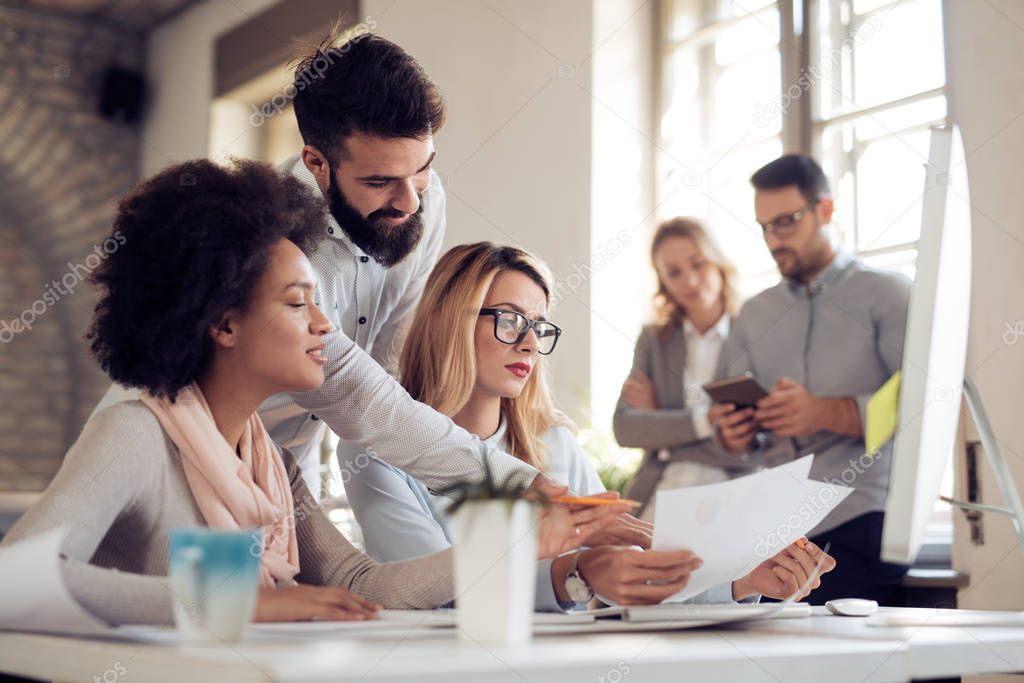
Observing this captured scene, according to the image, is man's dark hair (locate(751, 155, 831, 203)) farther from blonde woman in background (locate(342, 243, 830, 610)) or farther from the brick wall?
the brick wall

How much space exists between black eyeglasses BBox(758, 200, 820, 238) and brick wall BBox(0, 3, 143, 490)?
4521 mm

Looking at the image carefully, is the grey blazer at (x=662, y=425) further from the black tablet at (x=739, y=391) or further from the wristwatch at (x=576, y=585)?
the wristwatch at (x=576, y=585)

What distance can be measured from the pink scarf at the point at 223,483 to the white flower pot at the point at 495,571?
382mm

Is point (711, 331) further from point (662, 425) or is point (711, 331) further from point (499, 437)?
point (499, 437)

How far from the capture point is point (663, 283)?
3170mm

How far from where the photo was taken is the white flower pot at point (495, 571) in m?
0.85

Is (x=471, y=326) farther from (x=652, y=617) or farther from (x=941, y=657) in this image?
(x=941, y=657)

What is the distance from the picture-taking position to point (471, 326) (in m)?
1.97

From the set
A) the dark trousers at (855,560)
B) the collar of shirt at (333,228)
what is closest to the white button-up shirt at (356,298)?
the collar of shirt at (333,228)

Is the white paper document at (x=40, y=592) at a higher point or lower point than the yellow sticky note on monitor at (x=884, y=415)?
lower

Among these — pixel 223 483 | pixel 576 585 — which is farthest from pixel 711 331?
pixel 223 483

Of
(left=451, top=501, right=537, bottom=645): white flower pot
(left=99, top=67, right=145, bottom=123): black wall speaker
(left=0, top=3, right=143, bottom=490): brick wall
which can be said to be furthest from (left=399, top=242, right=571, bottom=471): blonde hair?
(left=99, top=67, right=145, bottom=123): black wall speaker

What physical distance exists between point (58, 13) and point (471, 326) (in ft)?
18.0

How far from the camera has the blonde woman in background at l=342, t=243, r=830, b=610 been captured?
174 centimetres
